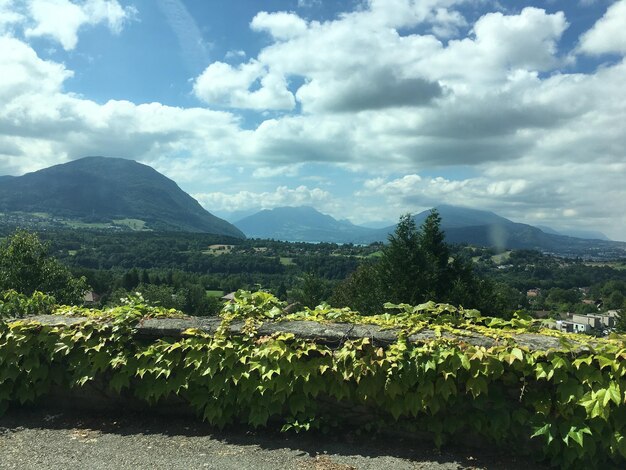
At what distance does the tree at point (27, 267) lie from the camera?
65.6 ft

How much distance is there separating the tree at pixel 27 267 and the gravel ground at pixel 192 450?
1655cm

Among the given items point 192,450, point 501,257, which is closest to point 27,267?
point 192,450

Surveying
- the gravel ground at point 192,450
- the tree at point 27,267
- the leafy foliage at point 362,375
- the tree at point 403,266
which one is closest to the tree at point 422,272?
the tree at point 403,266

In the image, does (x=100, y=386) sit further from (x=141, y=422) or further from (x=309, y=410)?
(x=309, y=410)

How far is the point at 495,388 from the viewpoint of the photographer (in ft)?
13.0

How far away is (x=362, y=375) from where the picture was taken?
412cm

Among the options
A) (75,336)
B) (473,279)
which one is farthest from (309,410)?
(473,279)

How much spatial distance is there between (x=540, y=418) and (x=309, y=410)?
2.02m

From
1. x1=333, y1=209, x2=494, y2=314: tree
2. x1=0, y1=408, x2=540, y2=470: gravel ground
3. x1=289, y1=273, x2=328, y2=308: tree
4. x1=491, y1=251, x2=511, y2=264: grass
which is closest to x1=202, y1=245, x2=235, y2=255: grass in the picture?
x1=491, y1=251, x2=511, y2=264: grass

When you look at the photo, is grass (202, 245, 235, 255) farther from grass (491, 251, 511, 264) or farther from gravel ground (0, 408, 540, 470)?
gravel ground (0, 408, 540, 470)

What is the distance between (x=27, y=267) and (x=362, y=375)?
2128 centimetres

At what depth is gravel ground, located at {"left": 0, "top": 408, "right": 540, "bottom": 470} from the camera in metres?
3.75

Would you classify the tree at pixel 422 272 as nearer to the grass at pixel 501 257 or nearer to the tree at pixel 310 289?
the tree at pixel 310 289

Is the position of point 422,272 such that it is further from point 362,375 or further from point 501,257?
point 501,257
